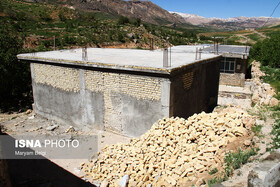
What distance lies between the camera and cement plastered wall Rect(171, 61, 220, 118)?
28.1ft

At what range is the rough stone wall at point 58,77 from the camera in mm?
10609

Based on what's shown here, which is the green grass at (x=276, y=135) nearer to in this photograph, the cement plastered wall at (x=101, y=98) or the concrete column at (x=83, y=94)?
the cement plastered wall at (x=101, y=98)

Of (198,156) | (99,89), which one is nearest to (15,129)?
(99,89)

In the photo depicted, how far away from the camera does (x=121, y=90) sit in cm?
915

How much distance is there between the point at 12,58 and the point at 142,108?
30.7 ft

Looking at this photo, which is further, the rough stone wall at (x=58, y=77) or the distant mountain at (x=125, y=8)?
the distant mountain at (x=125, y=8)

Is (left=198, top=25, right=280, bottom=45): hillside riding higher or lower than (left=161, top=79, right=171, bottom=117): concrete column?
higher

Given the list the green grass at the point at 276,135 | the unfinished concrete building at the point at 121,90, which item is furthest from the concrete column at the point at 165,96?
the green grass at the point at 276,135

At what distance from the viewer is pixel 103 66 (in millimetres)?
9219

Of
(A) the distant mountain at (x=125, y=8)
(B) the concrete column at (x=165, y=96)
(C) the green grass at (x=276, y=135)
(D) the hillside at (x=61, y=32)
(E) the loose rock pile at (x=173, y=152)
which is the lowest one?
(E) the loose rock pile at (x=173, y=152)

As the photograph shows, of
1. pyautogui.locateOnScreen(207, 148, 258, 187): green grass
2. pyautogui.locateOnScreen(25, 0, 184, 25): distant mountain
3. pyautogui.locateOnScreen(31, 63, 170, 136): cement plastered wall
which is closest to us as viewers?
pyautogui.locateOnScreen(207, 148, 258, 187): green grass

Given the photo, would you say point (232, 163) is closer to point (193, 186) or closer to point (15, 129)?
point (193, 186)

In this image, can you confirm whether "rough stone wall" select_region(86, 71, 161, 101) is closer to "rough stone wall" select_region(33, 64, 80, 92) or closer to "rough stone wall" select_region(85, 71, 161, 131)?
"rough stone wall" select_region(85, 71, 161, 131)

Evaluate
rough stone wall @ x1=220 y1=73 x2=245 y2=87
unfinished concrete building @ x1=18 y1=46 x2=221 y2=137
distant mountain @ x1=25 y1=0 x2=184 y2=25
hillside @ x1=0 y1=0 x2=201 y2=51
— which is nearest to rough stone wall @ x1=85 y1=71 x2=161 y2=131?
unfinished concrete building @ x1=18 y1=46 x2=221 y2=137
